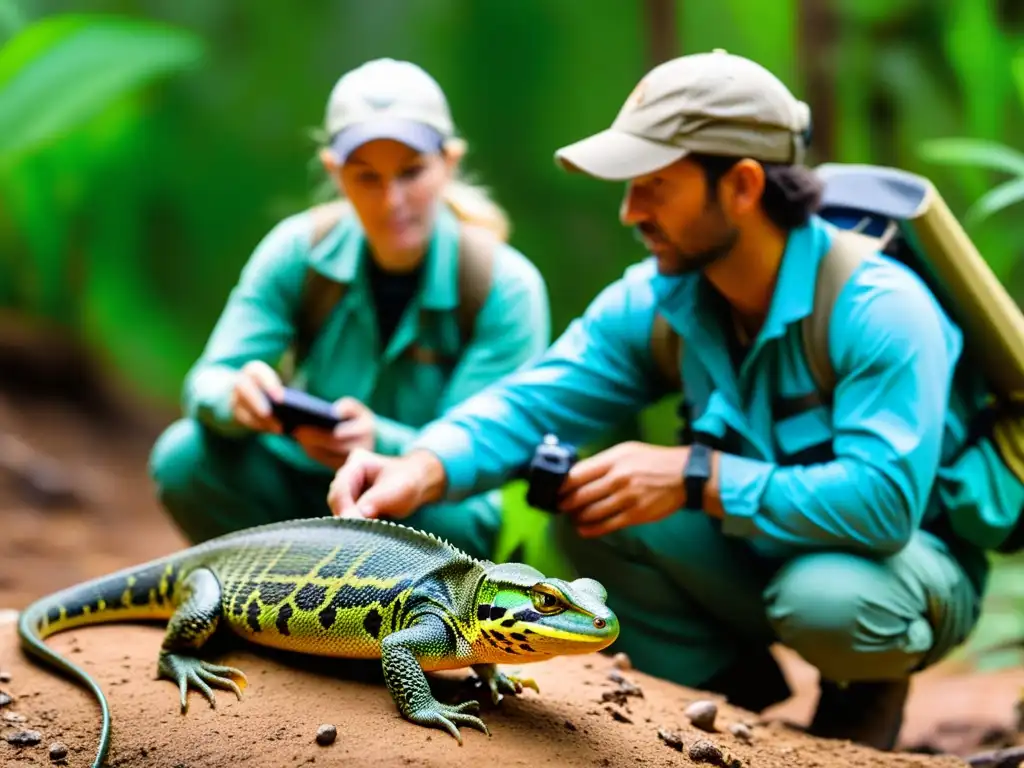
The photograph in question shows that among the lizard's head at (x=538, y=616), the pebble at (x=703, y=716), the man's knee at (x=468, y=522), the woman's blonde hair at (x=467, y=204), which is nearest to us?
the lizard's head at (x=538, y=616)

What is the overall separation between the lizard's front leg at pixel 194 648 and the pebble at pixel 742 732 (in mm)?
1244

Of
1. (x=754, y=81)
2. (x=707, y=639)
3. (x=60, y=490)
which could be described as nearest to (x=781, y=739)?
(x=707, y=639)

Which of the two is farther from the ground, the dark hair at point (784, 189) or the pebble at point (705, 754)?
the dark hair at point (784, 189)

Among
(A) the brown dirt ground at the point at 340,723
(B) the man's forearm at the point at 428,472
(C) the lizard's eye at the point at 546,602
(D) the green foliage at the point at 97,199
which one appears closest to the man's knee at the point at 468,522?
(B) the man's forearm at the point at 428,472

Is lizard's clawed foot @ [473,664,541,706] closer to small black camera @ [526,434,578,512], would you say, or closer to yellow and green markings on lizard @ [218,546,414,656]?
yellow and green markings on lizard @ [218,546,414,656]

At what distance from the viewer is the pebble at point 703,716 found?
2.95 meters

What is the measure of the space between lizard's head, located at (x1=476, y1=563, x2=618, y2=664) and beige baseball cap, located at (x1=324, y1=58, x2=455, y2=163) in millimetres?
1655

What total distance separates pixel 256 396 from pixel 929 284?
6.72 ft

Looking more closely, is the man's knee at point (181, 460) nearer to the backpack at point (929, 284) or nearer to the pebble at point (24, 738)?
the pebble at point (24, 738)

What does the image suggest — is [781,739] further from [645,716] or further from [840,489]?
[840,489]

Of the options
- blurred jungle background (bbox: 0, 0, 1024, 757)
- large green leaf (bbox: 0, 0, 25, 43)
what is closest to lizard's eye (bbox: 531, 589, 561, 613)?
blurred jungle background (bbox: 0, 0, 1024, 757)

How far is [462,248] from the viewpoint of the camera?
3986mm

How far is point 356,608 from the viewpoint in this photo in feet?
9.00

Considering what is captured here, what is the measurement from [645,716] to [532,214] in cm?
461
